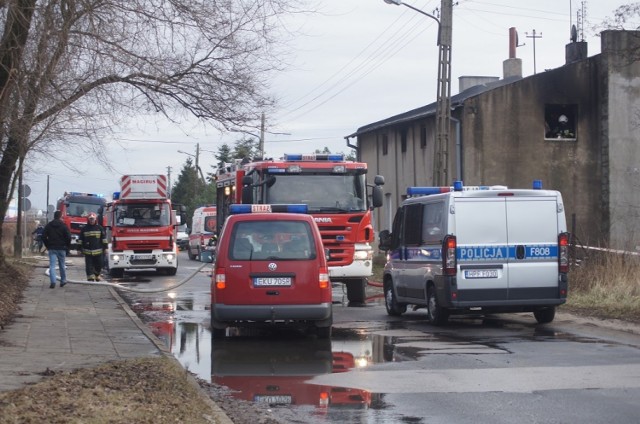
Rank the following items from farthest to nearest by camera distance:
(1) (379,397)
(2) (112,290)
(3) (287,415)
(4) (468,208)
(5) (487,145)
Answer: (5) (487,145)
(2) (112,290)
(4) (468,208)
(1) (379,397)
(3) (287,415)

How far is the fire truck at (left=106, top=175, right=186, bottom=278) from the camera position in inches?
1237

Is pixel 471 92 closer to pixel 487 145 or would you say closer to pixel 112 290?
pixel 487 145

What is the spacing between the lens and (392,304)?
1834 centimetres

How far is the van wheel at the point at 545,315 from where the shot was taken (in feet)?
53.4

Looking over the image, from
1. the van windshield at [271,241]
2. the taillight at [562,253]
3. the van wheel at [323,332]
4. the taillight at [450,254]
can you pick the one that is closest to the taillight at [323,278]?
the van windshield at [271,241]

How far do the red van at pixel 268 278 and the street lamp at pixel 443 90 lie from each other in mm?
12903

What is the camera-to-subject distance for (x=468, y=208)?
1528cm

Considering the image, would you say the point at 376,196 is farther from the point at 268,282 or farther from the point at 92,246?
the point at 92,246

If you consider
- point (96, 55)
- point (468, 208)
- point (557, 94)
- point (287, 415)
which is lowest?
point (287, 415)

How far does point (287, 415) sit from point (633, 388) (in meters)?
3.51

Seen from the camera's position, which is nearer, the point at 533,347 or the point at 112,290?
the point at 533,347

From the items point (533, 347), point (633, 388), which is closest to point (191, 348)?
point (533, 347)

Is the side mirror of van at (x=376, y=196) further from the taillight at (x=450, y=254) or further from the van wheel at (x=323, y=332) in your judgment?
the van wheel at (x=323, y=332)

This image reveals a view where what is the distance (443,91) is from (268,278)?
47.1ft
